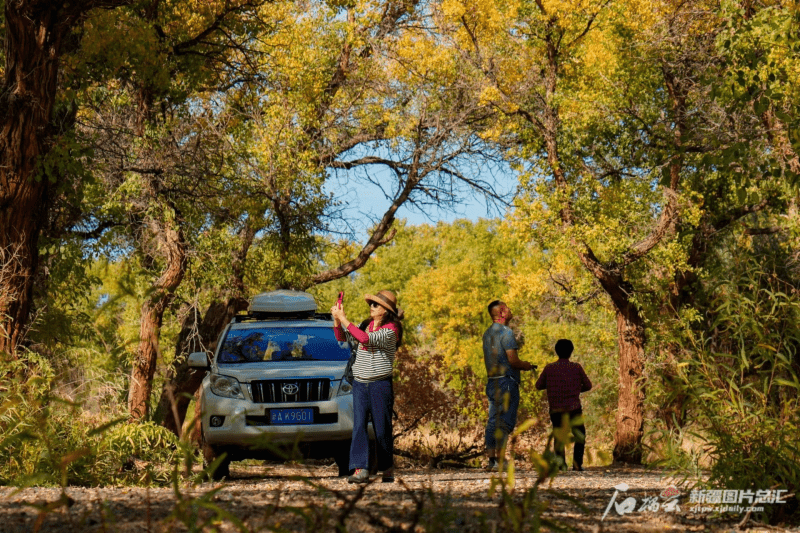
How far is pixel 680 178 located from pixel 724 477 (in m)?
16.9

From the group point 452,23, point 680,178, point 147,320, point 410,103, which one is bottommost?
point 147,320

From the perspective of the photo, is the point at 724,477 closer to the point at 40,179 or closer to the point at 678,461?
the point at 678,461

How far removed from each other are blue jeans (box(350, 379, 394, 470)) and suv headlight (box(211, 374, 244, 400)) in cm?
240

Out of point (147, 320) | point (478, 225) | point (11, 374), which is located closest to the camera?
point (11, 374)

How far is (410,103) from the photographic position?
74.1 ft

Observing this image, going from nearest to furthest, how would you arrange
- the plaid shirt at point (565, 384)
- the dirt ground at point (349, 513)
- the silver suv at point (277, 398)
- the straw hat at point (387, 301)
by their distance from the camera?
the dirt ground at point (349, 513)
the straw hat at point (387, 301)
the silver suv at point (277, 398)
the plaid shirt at point (565, 384)

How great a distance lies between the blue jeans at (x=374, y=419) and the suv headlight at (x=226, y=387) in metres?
2.40

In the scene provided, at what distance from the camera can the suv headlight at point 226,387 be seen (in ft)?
36.4

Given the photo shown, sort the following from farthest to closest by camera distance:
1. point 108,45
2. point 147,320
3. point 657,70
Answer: point 657,70 → point 147,320 → point 108,45

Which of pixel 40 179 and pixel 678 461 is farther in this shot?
pixel 40 179

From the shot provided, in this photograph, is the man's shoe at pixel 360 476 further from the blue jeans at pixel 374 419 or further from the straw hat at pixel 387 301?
the straw hat at pixel 387 301

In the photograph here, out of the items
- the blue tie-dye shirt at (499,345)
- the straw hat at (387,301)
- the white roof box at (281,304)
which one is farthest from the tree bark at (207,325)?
the straw hat at (387,301)

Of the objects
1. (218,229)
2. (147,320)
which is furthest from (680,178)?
(147,320)

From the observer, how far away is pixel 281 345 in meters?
12.0
